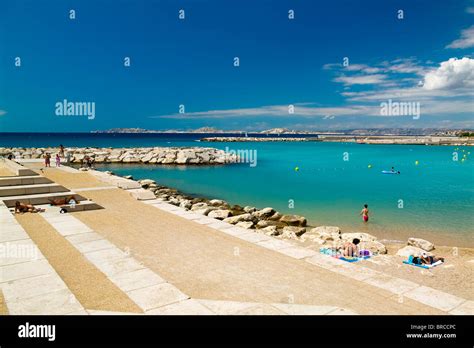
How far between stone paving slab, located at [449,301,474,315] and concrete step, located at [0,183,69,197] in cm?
1764

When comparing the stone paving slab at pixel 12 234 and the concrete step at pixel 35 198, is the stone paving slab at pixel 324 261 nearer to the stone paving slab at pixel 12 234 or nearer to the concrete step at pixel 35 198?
the stone paving slab at pixel 12 234

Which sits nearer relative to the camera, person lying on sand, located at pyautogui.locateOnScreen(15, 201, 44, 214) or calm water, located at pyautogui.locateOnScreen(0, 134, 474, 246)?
person lying on sand, located at pyautogui.locateOnScreen(15, 201, 44, 214)

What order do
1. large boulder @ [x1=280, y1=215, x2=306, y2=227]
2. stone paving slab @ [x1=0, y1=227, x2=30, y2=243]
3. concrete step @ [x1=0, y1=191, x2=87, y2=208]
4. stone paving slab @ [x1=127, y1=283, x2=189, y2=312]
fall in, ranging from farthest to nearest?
large boulder @ [x1=280, y1=215, x2=306, y2=227]
concrete step @ [x1=0, y1=191, x2=87, y2=208]
stone paving slab @ [x1=0, y1=227, x2=30, y2=243]
stone paving slab @ [x1=127, y1=283, x2=189, y2=312]

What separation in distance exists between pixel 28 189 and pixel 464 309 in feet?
60.5

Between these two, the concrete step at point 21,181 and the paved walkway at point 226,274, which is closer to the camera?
the paved walkway at point 226,274

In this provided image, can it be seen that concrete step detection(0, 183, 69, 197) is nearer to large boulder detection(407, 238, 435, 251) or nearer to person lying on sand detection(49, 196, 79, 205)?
person lying on sand detection(49, 196, 79, 205)

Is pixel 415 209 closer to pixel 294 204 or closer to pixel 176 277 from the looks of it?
pixel 294 204

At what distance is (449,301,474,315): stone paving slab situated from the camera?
6816 millimetres

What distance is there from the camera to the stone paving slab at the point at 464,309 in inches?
268

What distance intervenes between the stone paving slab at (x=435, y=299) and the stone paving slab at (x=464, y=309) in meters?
0.07

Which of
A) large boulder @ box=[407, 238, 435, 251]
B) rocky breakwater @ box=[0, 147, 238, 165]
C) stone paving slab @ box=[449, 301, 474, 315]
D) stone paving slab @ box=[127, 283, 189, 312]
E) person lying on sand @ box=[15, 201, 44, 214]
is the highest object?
rocky breakwater @ box=[0, 147, 238, 165]

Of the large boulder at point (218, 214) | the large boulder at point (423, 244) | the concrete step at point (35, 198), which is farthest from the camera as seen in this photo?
the large boulder at point (218, 214)

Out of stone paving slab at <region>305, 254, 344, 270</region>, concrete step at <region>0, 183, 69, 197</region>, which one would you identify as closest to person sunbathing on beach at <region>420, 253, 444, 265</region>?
stone paving slab at <region>305, 254, 344, 270</region>

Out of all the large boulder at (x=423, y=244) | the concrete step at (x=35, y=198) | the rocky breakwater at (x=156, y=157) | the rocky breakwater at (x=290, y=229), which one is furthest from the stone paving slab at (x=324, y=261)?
the rocky breakwater at (x=156, y=157)
